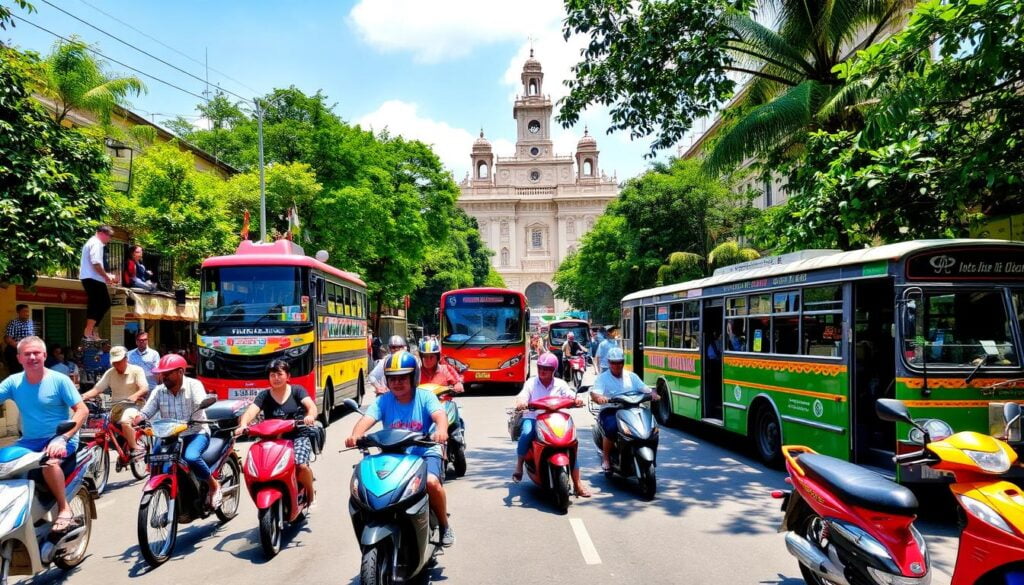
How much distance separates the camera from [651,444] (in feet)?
26.1

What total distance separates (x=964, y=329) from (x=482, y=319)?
563 inches

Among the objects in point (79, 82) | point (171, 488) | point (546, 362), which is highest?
point (79, 82)

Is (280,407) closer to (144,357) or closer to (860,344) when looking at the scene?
(144,357)

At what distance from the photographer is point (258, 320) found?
12.5m

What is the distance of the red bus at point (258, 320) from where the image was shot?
487 inches

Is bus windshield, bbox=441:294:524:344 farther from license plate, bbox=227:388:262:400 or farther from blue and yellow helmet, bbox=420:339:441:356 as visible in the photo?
blue and yellow helmet, bbox=420:339:441:356

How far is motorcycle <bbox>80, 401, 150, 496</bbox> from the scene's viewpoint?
8.55 m

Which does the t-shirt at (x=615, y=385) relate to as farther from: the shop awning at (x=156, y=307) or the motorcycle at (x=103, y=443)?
the shop awning at (x=156, y=307)

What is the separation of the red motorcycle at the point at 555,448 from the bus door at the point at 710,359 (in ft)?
17.2

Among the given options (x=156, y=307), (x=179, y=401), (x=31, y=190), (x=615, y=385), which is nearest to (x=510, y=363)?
(x=156, y=307)

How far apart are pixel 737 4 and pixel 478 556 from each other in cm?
995

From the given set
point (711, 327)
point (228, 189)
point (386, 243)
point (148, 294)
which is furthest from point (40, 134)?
point (386, 243)

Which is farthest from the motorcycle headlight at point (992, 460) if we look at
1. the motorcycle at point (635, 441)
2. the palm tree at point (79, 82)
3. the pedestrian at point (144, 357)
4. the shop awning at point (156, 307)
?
the palm tree at point (79, 82)

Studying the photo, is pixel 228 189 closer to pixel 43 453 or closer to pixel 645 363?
pixel 645 363
